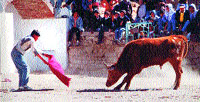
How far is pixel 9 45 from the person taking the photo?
18.7m

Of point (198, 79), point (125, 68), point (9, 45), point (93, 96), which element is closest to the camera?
point (93, 96)

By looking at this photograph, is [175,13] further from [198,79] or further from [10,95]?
[10,95]

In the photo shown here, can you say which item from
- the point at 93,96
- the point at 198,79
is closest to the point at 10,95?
the point at 93,96

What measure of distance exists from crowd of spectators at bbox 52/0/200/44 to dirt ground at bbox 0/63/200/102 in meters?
1.45

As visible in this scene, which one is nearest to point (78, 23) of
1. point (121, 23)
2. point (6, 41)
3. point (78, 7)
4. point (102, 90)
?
point (78, 7)

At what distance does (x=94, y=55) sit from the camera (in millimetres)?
19094

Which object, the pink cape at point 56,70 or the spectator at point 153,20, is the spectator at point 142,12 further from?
the pink cape at point 56,70

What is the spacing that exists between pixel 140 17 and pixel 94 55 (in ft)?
7.17

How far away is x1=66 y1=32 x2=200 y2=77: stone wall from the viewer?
18.1 meters

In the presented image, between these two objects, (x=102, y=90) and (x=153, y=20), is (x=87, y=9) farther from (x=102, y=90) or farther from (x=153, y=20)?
(x=102, y=90)

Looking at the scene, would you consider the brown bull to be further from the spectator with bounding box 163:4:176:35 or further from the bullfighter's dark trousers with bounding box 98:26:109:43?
the bullfighter's dark trousers with bounding box 98:26:109:43

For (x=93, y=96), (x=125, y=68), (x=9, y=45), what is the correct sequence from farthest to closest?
(x=9, y=45), (x=125, y=68), (x=93, y=96)

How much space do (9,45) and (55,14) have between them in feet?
6.97

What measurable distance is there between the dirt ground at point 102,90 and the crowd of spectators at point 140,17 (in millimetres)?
1449
